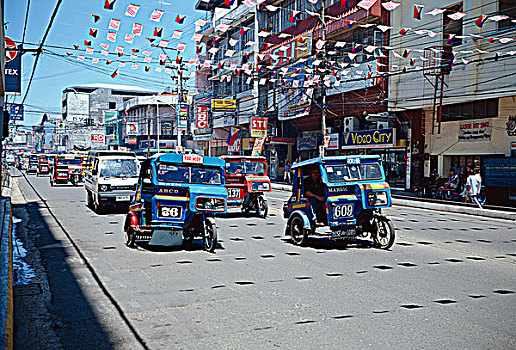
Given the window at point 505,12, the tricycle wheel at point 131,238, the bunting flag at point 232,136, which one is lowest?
the tricycle wheel at point 131,238

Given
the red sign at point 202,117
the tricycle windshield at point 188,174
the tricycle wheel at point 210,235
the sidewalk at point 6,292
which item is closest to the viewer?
the sidewalk at point 6,292

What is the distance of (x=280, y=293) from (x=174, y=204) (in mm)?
4169

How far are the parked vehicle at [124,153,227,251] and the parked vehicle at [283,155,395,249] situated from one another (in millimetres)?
1934

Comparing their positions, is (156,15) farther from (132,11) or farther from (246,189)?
(246,189)

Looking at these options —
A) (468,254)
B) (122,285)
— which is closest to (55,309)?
(122,285)

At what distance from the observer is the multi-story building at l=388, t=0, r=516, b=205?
2278 centimetres

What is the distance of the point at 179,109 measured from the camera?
141ft

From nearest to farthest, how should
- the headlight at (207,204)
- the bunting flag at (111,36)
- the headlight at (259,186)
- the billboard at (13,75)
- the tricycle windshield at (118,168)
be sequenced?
the headlight at (207,204), the bunting flag at (111,36), the headlight at (259,186), the tricycle windshield at (118,168), the billboard at (13,75)

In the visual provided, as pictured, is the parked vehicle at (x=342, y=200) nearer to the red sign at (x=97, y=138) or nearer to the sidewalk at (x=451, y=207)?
the sidewalk at (x=451, y=207)

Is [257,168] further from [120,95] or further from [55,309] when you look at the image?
[120,95]

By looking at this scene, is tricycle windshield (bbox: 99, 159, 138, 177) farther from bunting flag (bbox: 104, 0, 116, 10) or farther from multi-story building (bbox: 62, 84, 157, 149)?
multi-story building (bbox: 62, 84, 157, 149)

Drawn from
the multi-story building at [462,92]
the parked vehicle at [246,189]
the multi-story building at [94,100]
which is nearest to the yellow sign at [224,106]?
the multi-story building at [462,92]

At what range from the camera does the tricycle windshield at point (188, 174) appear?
1142 centimetres

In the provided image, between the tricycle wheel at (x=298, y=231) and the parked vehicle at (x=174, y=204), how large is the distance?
1828 mm
